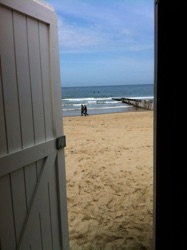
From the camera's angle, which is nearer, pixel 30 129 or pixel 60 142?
pixel 30 129

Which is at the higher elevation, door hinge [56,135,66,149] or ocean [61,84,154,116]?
door hinge [56,135,66,149]

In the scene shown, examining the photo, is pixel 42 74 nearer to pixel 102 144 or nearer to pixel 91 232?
pixel 91 232

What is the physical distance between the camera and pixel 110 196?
413 cm

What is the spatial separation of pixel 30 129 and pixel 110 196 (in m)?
2.67

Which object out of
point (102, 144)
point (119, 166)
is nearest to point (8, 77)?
point (119, 166)

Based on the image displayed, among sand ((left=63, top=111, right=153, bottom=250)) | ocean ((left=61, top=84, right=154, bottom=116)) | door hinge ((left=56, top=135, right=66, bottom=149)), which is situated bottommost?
sand ((left=63, top=111, right=153, bottom=250))

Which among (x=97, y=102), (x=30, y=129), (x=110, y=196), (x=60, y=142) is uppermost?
(x=30, y=129)

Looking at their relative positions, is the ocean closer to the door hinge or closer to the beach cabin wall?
the door hinge

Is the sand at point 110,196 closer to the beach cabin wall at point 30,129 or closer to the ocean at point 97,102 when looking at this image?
the beach cabin wall at point 30,129
